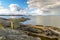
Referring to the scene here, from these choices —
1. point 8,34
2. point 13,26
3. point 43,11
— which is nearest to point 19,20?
point 13,26

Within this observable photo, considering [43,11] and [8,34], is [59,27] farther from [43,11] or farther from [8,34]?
[8,34]

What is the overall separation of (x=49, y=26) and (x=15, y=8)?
1.90 ft

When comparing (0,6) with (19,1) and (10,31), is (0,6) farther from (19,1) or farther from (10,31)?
(10,31)

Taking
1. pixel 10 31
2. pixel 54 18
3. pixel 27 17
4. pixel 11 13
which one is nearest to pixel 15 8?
pixel 11 13

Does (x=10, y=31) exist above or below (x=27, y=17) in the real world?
below

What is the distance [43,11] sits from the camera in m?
1.66

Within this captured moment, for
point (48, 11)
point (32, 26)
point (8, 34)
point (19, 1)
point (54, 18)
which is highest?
point (19, 1)

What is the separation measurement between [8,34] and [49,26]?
61 cm

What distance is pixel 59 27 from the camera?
64.2 inches

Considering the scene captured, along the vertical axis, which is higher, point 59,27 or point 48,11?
point 48,11

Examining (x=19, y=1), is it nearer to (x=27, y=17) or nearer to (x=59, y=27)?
(x=27, y=17)

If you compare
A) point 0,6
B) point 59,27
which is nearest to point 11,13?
point 0,6

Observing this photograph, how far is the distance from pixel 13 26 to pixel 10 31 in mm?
85

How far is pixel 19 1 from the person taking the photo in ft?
5.52
